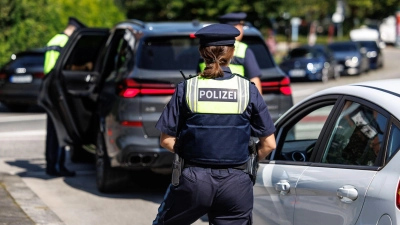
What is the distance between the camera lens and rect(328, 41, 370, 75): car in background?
116ft

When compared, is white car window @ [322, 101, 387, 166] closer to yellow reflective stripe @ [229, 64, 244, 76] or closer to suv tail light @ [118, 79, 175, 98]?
yellow reflective stripe @ [229, 64, 244, 76]

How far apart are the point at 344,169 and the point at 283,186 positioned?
2.00ft

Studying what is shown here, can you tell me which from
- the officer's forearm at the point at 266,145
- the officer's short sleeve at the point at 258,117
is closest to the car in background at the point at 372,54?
the officer's forearm at the point at 266,145

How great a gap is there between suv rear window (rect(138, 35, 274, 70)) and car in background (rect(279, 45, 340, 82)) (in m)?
22.7

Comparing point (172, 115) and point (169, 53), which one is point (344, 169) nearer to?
point (172, 115)

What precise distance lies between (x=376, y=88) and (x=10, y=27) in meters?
23.1

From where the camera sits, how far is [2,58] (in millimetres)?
25656

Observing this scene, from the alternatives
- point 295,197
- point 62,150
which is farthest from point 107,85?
point 295,197

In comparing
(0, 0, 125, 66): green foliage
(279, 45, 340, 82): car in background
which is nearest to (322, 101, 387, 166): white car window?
(0, 0, 125, 66): green foliage

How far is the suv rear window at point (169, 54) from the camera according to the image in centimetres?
828

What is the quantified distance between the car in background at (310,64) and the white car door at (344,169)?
26465 mm


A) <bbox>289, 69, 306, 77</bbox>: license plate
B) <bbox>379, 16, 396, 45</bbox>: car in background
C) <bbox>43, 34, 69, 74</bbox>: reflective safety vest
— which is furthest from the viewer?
<bbox>379, 16, 396, 45</bbox>: car in background

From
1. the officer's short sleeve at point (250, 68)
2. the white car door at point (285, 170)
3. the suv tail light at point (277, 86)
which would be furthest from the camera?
the suv tail light at point (277, 86)

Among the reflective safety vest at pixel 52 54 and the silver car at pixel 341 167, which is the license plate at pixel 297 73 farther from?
the silver car at pixel 341 167
